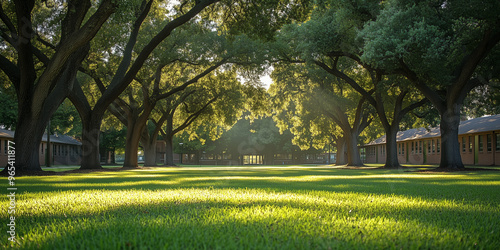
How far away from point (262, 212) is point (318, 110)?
1237 inches

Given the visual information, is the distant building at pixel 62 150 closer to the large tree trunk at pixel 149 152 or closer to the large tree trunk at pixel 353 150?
the large tree trunk at pixel 149 152

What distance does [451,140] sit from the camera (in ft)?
70.1

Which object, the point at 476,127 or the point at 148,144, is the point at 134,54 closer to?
the point at 148,144

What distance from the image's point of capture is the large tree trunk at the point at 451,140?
21.1 meters

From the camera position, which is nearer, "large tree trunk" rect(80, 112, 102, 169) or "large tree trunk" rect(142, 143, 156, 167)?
"large tree trunk" rect(80, 112, 102, 169)

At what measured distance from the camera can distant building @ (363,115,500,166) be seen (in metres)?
35.5

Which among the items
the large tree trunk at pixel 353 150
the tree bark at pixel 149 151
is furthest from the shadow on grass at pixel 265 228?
the tree bark at pixel 149 151

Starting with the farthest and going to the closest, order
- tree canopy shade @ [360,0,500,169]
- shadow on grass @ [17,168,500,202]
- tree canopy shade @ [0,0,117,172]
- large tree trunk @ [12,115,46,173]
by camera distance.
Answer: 1. tree canopy shade @ [360,0,500,169]
2. large tree trunk @ [12,115,46,173]
3. tree canopy shade @ [0,0,117,172]
4. shadow on grass @ [17,168,500,202]

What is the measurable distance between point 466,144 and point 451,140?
23.7 metres

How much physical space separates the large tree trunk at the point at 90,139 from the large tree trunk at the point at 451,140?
21.6 metres

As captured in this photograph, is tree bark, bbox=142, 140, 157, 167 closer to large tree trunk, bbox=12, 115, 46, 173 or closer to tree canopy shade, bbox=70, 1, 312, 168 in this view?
tree canopy shade, bbox=70, 1, 312, 168

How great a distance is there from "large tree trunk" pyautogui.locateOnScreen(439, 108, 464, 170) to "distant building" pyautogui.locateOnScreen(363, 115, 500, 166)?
1634 centimetres

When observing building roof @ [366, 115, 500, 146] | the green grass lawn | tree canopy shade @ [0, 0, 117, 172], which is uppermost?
tree canopy shade @ [0, 0, 117, 172]

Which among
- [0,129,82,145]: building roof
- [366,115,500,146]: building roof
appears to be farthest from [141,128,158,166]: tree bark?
[366,115,500,146]: building roof
